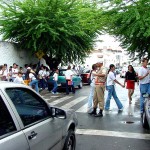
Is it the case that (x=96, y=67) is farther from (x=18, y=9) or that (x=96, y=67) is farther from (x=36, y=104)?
(x=18, y=9)

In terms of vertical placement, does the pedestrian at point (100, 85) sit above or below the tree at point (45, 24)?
below

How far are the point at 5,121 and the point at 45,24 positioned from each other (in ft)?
58.3

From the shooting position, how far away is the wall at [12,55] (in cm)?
2041

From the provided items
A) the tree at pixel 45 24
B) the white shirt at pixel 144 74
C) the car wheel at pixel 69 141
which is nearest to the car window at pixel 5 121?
the car wheel at pixel 69 141

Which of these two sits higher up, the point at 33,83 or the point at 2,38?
the point at 2,38

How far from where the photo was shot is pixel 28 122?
11.3 feet

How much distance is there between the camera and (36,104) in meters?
4.01

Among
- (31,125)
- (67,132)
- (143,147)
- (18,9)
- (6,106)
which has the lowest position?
(143,147)

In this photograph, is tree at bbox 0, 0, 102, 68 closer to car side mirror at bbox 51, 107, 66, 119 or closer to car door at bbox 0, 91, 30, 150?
car side mirror at bbox 51, 107, 66, 119

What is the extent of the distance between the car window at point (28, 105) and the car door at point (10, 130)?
208 mm

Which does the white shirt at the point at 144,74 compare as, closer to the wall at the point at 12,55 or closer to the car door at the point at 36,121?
the car door at the point at 36,121

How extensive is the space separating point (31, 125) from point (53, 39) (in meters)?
17.4

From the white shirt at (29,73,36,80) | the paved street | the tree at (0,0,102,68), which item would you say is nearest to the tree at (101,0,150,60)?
the paved street

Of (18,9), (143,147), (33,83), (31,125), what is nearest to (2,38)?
(18,9)
